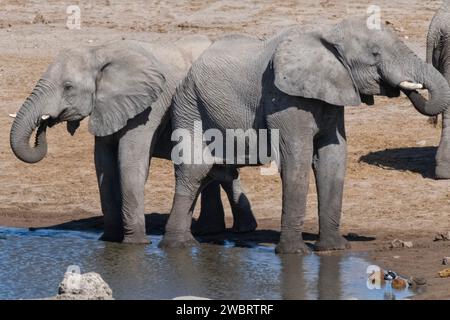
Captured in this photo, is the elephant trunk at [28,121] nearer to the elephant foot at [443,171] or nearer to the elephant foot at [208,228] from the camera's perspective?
the elephant foot at [208,228]

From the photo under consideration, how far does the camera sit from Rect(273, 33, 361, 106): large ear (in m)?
13.5

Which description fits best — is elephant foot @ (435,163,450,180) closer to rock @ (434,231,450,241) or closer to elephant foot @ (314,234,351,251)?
rock @ (434,231,450,241)

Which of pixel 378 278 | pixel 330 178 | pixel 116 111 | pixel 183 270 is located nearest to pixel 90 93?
pixel 116 111

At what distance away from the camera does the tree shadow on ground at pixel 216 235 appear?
1489 centimetres

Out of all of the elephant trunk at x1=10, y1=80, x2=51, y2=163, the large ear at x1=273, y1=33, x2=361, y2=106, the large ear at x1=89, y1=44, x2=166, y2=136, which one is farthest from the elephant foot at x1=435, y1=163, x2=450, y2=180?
the elephant trunk at x1=10, y1=80, x2=51, y2=163

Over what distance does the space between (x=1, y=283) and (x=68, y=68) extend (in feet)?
7.42

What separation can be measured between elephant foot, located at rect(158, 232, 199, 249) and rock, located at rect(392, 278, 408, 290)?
2.50 meters

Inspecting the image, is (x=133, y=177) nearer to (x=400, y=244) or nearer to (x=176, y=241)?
(x=176, y=241)

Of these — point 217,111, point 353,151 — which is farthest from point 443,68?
point 217,111

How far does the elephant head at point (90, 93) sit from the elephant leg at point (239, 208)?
1.28 m

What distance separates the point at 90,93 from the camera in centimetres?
1476

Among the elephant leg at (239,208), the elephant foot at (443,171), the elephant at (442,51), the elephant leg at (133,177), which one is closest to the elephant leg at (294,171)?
the elephant leg at (239,208)
